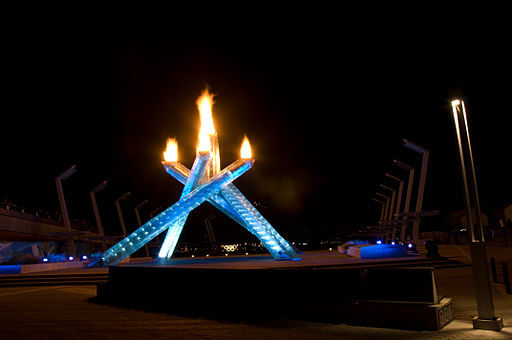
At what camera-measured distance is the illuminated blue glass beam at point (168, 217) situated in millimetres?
20703

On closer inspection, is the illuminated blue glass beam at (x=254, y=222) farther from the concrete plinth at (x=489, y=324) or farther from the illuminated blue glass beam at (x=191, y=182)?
the concrete plinth at (x=489, y=324)

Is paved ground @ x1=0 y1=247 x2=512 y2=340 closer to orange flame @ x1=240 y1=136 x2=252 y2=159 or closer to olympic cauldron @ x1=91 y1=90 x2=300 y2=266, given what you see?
olympic cauldron @ x1=91 y1=90 x2=300 y2=266

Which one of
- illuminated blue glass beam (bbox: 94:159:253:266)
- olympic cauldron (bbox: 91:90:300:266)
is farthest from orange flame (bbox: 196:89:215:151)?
illuminated blue glass beam (bbox: 94:159:253:266)

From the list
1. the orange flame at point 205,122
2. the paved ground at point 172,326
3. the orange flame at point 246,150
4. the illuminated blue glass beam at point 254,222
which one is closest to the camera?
the paved ground at point 172,326

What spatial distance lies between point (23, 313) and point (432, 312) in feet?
27.3

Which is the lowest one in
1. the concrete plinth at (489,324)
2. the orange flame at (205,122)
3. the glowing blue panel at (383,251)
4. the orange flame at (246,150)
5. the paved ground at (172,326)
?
the glowing blue panel at (383,251)

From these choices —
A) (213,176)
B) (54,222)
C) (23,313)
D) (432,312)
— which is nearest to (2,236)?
(54,222)

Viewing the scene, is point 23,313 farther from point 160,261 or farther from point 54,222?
point 54,222

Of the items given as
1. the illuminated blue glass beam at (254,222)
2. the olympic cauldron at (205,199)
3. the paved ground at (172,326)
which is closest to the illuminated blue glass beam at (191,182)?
the olympic cauldron at (205,199)

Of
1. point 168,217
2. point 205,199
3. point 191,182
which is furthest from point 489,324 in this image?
point 191,182

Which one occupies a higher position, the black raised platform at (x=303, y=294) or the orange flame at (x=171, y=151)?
the orange flame at (x=171, y=151)

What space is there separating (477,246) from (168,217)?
16.2 meters

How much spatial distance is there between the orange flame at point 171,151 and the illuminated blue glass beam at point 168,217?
10.9 ft

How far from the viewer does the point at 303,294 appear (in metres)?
8.00
